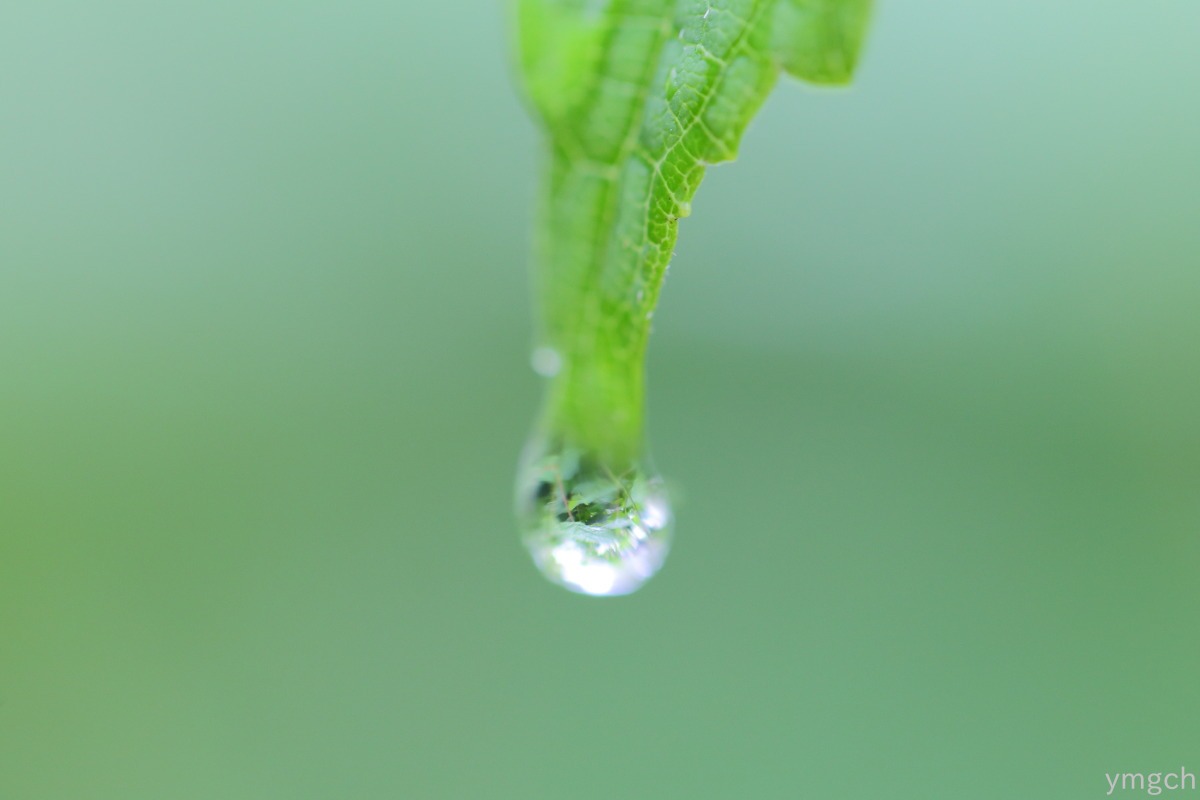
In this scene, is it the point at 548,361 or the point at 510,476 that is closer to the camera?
→ the point at 548,361

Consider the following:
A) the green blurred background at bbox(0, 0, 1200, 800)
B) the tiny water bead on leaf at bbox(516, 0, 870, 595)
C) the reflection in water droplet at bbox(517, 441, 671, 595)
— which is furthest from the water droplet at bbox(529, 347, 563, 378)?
the green blurred background at bbox(0, 0, 1200, 800)

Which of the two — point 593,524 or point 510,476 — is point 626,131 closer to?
point 593,524

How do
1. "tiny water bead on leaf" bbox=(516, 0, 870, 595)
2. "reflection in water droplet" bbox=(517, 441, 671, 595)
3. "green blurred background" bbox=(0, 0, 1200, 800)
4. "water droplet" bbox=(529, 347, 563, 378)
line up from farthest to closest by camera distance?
"green blurred background" bbox=(0, 0, 1200, 800), "reflection in water droplet" bbox=(517, 441, 671, 595), "water droplet" bbox=(529, 347, 563, 378), "tiny water bead on leaf" bbox=(516, 0, 870, 595)

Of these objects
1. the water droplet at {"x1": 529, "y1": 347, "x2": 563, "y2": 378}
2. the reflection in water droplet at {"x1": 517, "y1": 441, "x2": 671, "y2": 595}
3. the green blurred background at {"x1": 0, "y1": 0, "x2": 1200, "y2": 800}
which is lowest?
the water droplet at {"x1": 529, "y1": 347, "x2": 563, "y2": 378}

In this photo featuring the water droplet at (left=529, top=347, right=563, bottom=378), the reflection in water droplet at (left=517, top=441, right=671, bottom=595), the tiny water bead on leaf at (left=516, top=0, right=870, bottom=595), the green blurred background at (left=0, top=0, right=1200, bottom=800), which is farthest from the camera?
the green blurred background at (left=0, top=0, right=1200, bottom=800)

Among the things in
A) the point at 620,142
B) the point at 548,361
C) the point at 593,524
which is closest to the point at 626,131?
the point at 620,142

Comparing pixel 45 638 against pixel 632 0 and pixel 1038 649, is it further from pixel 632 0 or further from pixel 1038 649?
pixel 632 0

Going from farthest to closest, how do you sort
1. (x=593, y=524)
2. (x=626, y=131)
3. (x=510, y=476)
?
(x=510, y=476)
(x=593, y=524)
(x=626, y=131)

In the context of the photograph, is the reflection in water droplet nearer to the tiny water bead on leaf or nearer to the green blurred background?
the tiny water bead on leaf
